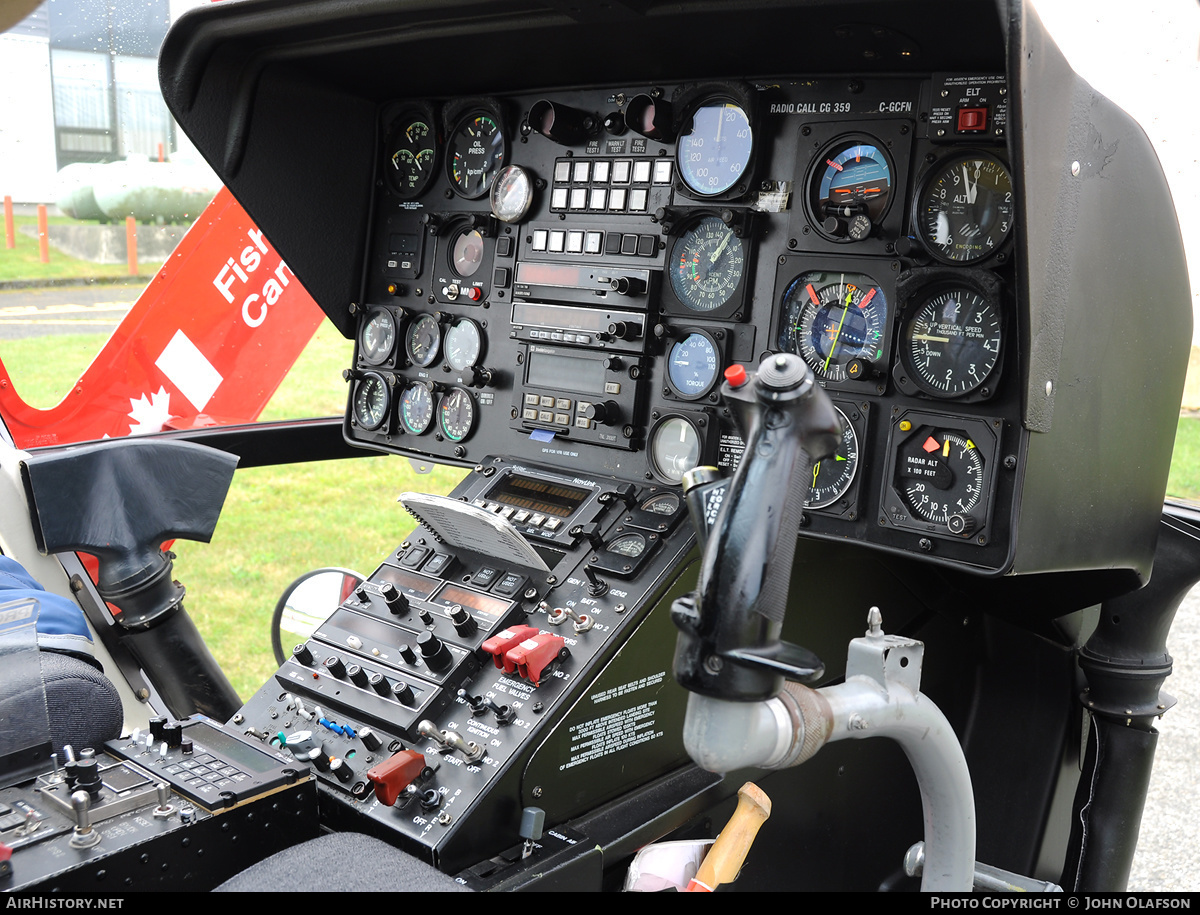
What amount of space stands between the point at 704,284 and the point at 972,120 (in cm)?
65

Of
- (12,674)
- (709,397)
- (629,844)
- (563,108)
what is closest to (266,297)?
(563,108)

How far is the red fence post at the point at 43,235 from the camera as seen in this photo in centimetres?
307

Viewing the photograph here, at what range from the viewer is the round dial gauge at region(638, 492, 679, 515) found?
7.00 ft

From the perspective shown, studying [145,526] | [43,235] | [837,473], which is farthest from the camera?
[43,235]

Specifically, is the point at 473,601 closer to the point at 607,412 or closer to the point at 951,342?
the point at 607,412

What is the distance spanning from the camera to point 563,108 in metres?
2.40

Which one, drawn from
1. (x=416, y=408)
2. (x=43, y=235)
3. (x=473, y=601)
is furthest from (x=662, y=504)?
(x=43, y=235)

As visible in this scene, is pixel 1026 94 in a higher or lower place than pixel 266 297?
higher

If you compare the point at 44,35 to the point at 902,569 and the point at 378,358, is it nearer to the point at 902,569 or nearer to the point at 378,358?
the point at 378,358

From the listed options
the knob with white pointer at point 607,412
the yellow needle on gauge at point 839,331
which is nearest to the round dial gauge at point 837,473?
the yellow needle on gauge at point 839,331

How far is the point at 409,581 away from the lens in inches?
86.5

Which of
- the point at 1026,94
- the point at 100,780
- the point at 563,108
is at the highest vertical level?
the point at 563,108

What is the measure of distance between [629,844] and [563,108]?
1630 mm

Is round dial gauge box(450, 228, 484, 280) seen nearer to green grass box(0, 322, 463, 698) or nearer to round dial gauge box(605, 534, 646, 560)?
green grass box(0, 322, 463, 698)
